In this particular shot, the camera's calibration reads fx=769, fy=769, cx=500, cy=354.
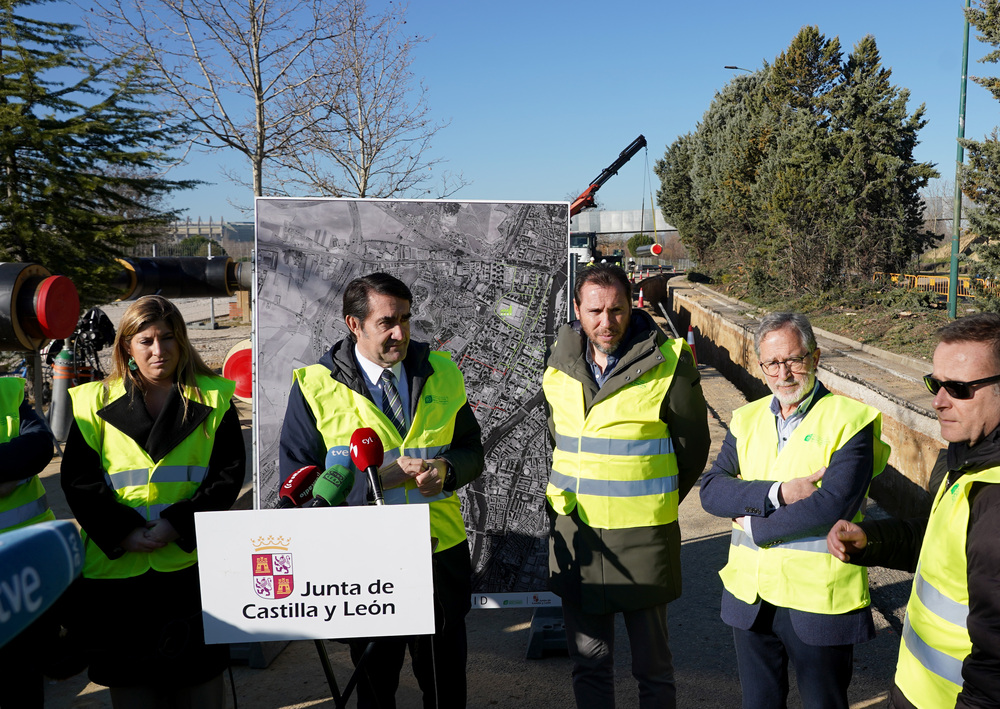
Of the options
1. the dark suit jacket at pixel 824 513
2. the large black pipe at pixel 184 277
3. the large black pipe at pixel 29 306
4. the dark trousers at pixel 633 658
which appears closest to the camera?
the dark suit jacket at pixel 824 513

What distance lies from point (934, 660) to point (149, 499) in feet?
8.16

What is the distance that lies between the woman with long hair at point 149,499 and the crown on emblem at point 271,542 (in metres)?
0.72

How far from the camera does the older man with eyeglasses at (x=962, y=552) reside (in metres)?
1.70

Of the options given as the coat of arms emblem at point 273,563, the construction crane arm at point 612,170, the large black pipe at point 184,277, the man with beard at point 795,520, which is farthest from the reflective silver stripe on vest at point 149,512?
the construction crane arm at point 612,170

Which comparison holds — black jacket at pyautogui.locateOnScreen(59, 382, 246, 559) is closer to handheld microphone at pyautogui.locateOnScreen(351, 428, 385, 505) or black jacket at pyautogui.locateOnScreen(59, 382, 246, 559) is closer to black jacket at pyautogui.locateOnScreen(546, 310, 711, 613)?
handheld microphone at pyautogui.locateOnScreen(351, 428, 385, 505)

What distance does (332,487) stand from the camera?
212 centimetres

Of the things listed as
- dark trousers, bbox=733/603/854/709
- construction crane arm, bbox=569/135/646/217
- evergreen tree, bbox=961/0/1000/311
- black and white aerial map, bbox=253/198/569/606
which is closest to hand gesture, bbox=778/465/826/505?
dark trousers, bbox=733/603/854/709

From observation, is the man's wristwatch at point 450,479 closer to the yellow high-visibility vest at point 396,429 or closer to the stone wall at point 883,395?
the yellow high-visibility vest at point 396,429

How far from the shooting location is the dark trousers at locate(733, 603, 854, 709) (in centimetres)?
250

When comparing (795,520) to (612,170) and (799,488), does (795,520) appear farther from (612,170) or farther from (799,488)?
(612,170)

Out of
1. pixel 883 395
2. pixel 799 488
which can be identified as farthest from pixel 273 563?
pixel 883 395

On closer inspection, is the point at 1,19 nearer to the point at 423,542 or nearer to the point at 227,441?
the point at 227,441

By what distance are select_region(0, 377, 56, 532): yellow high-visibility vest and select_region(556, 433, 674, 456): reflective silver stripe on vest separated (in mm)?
2106

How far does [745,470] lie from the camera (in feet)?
9.16
